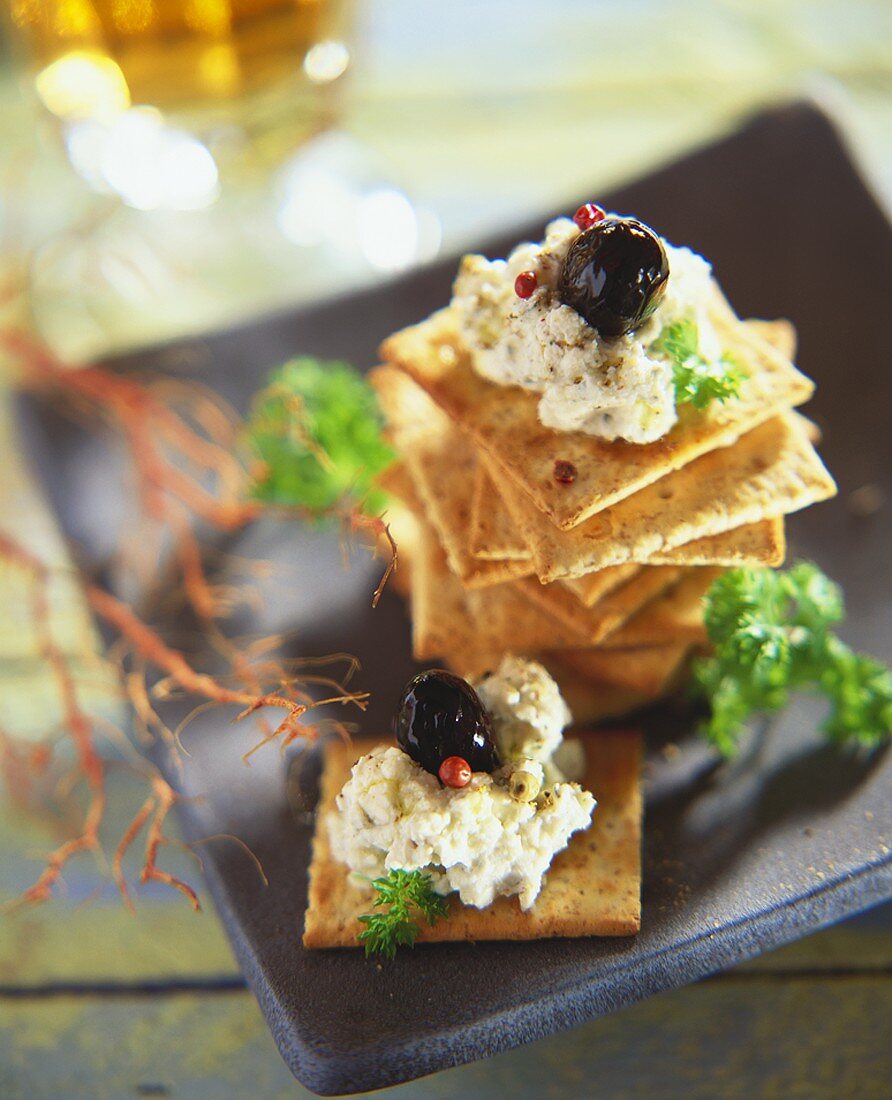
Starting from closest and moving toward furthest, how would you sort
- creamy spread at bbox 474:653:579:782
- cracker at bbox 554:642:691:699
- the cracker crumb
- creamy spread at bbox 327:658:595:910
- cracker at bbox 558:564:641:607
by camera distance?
1. creamy spread at bbox 327:658:595:910
2. creamy spread at bbox 474:653:579:782
3. cracker at bbox 558:564:641:607
4. cracker at bbox 554:642:691:699
5. the cracker crumb

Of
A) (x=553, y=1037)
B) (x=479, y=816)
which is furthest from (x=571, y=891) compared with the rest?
(x=553, y=1037)

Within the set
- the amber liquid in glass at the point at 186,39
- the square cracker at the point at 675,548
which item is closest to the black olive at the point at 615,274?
the square cracker at the point at 675,548

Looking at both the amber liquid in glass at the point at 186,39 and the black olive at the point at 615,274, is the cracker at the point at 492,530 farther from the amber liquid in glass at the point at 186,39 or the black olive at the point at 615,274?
the amber liquid in glass at the point at 186,39

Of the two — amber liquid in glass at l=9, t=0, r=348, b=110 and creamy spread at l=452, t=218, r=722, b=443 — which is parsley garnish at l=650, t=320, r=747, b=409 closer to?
creamy spread at l=452, t=218, r=722, b=443

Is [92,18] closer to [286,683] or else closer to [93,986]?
[286,683]

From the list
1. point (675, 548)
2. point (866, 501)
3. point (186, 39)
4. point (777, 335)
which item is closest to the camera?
point (675, 548)

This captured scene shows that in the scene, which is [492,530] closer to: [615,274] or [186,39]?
[615,274]

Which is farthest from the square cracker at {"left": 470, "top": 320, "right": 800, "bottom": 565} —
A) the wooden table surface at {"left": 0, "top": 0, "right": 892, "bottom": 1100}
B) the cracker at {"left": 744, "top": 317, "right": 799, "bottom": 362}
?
the wooden table surface at {"left": 0, "top": 0, "right": 892, "bottom": 1100}
